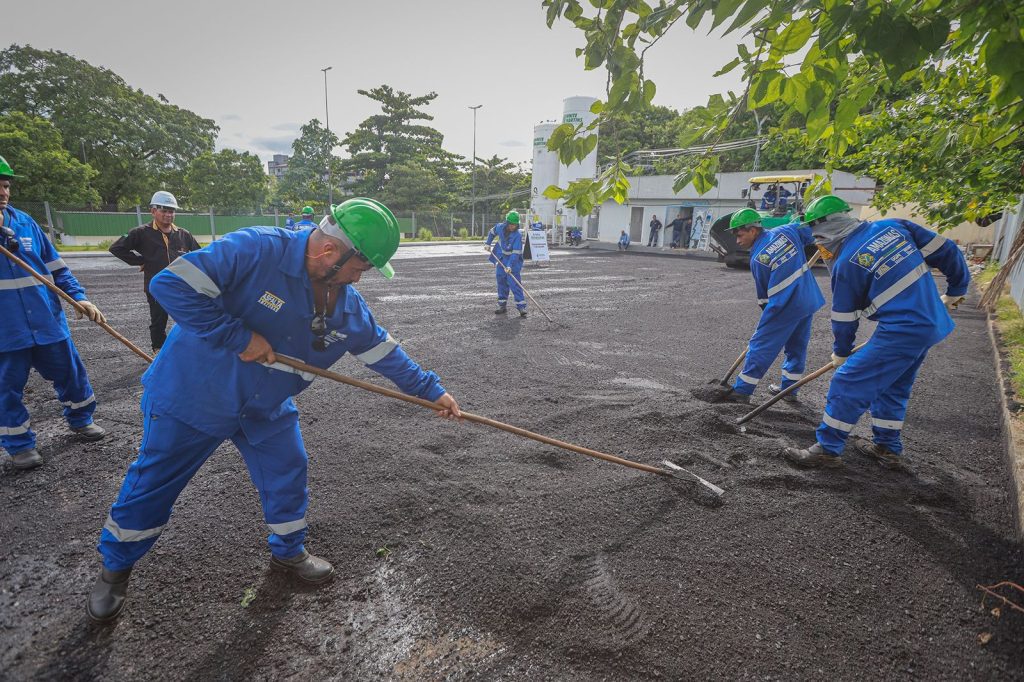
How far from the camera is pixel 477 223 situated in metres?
36.6

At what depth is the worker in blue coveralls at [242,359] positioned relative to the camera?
1860 millimetres

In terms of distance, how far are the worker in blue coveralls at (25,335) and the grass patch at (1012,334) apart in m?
7.76

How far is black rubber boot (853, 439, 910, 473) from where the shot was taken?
3299 millimetres

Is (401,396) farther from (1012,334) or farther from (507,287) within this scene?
(1012,334)

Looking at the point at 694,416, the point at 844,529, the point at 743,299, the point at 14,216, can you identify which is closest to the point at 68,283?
the point at 14,216

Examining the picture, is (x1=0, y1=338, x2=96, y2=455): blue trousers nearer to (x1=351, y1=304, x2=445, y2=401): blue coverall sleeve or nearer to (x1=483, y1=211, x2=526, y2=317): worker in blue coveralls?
(x1=351, y1=304, x2=445, y2=401): blue coverall sleeve

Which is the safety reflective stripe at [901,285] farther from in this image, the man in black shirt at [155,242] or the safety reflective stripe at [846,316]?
the man in black shirt at [155,242]

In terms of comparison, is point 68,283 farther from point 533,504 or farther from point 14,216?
point 533,504

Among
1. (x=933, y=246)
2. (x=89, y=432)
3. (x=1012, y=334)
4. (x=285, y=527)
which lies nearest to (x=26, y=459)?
(x=89, y=432)

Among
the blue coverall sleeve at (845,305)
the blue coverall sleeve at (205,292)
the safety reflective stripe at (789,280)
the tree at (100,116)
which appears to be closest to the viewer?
the blue coverall sleeve at (205,292)

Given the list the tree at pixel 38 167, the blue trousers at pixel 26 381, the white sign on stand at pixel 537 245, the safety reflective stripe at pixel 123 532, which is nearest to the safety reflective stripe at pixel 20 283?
the blue trousers at pixel 26 381

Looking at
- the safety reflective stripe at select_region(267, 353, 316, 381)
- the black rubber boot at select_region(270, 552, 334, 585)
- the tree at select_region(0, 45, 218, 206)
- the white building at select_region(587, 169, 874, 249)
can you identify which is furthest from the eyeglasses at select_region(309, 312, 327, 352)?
the tree at select_region(0, 45, 218, 206)

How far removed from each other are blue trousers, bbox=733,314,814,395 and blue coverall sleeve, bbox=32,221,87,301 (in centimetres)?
548

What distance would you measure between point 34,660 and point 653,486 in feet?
9.84
